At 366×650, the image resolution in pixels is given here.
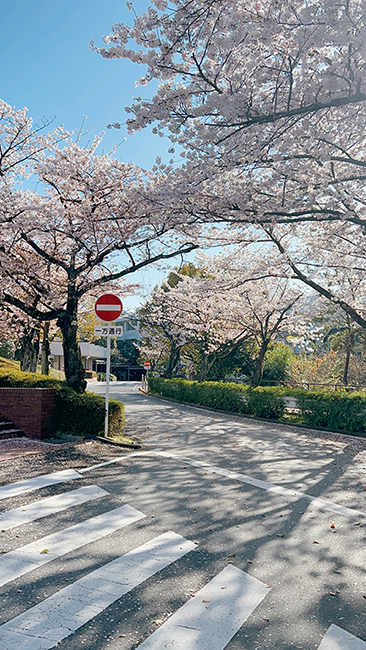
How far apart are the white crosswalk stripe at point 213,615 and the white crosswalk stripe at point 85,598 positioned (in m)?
0.49

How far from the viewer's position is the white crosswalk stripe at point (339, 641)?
9.02ft

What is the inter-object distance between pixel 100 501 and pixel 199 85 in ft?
19.0

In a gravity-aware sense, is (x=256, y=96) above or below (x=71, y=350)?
above

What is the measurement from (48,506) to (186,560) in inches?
77.7

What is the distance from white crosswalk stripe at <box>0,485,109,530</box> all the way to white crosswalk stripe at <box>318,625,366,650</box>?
3.09 metres

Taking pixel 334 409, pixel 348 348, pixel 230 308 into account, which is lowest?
pixel 334 409

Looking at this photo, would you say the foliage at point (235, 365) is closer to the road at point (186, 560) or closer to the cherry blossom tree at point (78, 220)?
the cherry blossom tree at point (78, 220)

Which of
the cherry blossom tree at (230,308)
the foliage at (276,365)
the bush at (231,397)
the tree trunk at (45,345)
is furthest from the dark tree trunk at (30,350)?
the foliage at (276,365)

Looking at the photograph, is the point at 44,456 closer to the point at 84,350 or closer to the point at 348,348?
the point at 348,348

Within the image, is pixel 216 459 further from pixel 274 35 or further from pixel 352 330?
pixel 352 330

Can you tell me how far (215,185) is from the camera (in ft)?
29.0

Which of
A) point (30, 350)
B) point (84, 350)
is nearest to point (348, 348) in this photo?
point (30, 350)

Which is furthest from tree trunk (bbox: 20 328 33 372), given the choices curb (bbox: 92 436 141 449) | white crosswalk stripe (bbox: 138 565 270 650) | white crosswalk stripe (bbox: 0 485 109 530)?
white crosswalk stripe (bbox: 138 565 270 650)

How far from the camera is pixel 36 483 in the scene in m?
5.94
